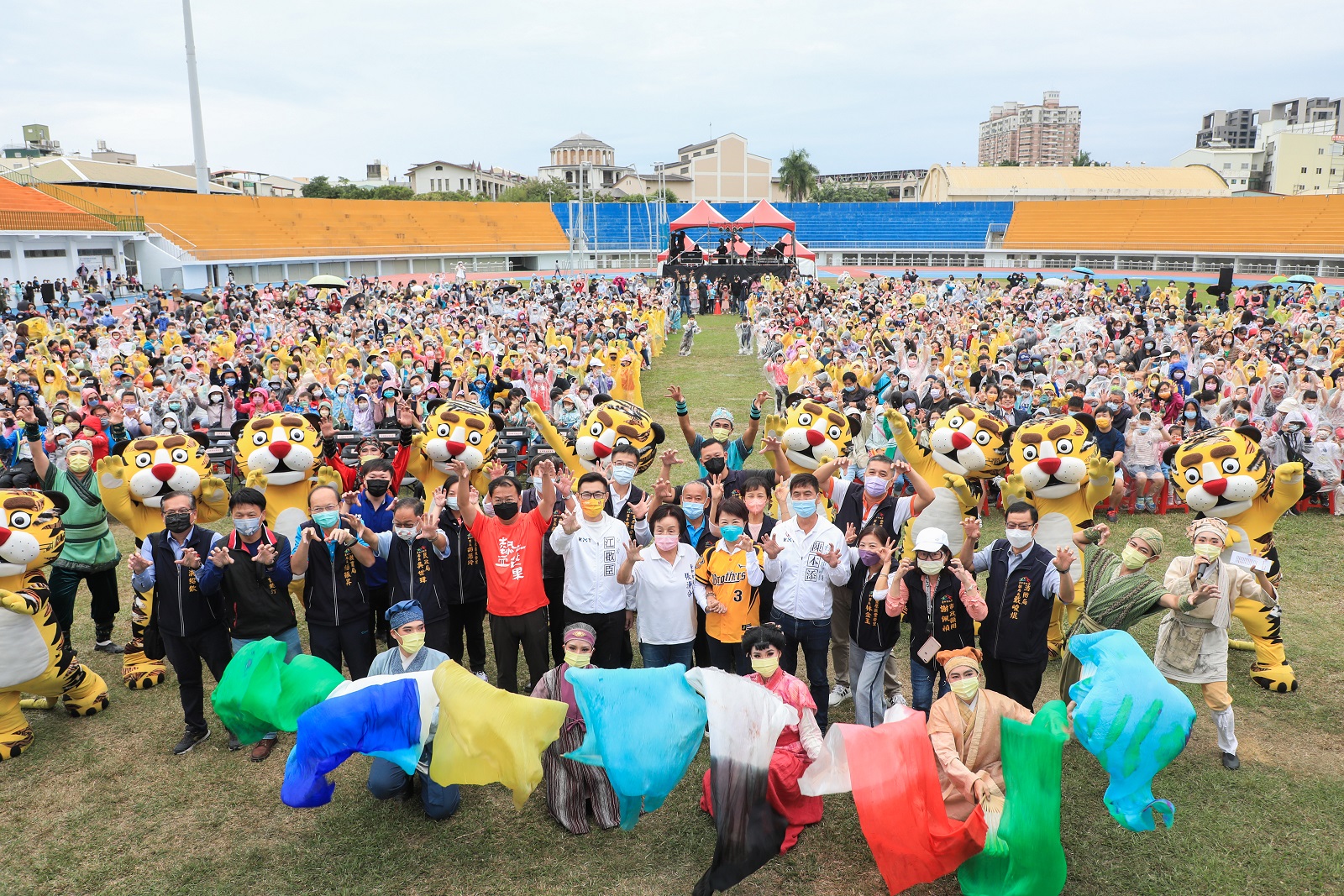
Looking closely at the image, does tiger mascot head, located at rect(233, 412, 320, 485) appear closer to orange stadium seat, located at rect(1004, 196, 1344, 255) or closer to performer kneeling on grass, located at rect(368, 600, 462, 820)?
performer kneeling on grass, located at rect(368, 600, 462, 820)

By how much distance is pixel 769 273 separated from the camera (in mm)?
33625

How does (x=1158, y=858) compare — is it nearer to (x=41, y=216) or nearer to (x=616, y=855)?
(x=616, y=855)

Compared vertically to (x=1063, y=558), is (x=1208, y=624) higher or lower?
lower

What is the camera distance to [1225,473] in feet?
19.2

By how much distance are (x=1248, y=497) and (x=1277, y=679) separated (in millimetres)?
1250

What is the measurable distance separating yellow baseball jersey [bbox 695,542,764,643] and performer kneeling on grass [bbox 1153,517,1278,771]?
2414 mm

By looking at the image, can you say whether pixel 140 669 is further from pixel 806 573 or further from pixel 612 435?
pixel 806 573

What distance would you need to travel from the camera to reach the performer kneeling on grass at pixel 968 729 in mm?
3865

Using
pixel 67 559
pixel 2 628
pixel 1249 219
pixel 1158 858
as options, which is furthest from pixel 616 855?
pixel 1249 219

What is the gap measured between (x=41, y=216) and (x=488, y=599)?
1321 inches

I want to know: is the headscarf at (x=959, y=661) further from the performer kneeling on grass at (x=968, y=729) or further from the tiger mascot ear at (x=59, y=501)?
the tiger mascot ear at (x=59, y=501)

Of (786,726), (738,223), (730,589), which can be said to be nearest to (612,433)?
(730,589)

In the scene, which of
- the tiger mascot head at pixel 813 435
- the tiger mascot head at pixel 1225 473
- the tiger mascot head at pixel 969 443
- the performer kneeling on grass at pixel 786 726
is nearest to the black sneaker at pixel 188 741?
the performer kneeling on grass at pixel 786 726

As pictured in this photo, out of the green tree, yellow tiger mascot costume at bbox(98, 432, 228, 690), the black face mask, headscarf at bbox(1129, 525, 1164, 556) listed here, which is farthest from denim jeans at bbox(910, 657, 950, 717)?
the green tree
